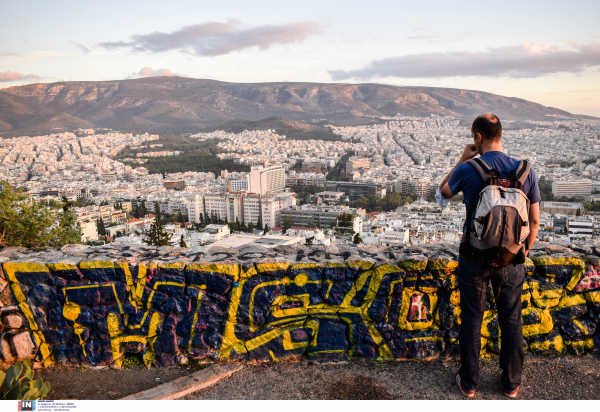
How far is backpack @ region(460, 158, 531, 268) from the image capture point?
4.71 ft

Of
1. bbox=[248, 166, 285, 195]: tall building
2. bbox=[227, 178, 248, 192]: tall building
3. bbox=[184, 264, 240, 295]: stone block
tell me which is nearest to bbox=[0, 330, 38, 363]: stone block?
bbox=[184, 264, 240, 295]: stone block

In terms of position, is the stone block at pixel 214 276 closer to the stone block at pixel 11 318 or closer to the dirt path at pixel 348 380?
the dirt path at pixel 348 380

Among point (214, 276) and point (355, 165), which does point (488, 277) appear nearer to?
point (214, 276)

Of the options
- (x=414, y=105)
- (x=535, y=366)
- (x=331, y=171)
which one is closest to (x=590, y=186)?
(x=331, y=171)

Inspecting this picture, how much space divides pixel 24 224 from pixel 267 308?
5.77 feet

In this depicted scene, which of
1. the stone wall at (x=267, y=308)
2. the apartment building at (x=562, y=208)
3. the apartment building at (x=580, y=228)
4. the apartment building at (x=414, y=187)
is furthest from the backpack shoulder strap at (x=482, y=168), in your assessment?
the apartment building at (x=414, y=187)

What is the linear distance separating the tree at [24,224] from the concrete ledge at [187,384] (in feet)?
4.59

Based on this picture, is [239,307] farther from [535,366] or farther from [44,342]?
[535,366]

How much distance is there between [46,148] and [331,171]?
2790cm

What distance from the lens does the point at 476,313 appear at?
5.08 feet

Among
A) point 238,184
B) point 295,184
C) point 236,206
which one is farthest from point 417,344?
point 295,184

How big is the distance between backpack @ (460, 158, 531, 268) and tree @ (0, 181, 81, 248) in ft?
7.88

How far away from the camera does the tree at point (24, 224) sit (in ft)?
8.36

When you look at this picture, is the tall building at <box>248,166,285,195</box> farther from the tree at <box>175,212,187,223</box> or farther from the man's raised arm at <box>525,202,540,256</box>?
the man's raised arm at <box>525,202,540,256</box>
